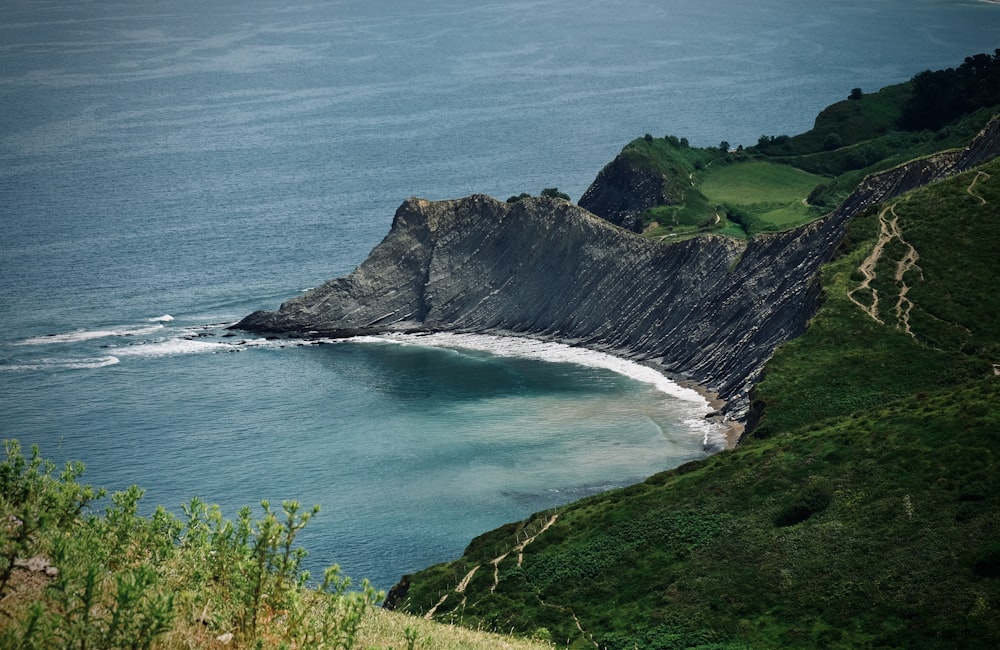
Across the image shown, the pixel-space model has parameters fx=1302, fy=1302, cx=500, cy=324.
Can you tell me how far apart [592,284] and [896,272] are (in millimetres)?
47336

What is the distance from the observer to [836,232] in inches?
4828

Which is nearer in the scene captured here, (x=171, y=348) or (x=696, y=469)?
(x=696, y=469)

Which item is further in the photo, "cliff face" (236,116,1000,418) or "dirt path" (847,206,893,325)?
"cliff face" (236,116,1000,418)

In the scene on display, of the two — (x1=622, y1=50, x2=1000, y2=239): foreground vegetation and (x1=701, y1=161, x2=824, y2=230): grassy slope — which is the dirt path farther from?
(x1=701, y1=161, x2=824, y2=230): grassy slope

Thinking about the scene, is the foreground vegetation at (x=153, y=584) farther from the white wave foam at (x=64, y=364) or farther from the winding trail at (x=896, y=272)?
the white wave foam at (x=64, y=364)

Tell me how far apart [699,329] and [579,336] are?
15956 mm

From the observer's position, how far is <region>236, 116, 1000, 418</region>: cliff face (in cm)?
12388

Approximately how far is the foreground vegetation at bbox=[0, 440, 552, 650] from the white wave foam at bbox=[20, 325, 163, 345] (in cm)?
12633

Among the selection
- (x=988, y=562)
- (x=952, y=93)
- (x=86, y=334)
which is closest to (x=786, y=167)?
(x=952, y=93)

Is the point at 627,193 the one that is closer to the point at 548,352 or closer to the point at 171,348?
the point at 548,352

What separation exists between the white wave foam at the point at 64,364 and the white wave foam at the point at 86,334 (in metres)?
6.63

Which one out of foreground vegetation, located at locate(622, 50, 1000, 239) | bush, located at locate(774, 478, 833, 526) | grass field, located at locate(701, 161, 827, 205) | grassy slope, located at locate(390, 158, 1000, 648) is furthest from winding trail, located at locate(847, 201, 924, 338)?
grass field, located at locate(701, 161, 827, 205)

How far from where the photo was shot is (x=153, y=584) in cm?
2327

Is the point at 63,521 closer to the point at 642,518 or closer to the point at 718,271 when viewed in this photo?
the point at 642,518
